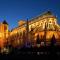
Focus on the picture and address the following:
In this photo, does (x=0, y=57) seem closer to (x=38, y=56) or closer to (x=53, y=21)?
(x=38, y=56)

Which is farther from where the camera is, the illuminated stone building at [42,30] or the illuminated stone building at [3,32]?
the illuminated stone building at [3,32]

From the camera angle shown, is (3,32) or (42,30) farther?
(3,32)

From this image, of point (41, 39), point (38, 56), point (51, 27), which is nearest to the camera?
point (38, 56)

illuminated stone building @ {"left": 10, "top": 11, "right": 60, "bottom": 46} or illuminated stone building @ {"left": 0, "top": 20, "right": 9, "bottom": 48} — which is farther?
illuminated stone building @ {"left": 0, "top": 20, "right": 9, "bottom": 48}

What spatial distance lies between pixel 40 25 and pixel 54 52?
5927 cm

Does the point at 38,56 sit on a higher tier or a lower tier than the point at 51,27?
lower

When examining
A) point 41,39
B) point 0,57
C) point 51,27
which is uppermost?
point 51,27

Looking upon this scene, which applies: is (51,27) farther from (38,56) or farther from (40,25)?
(38,56)

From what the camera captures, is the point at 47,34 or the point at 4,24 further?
the point at 4,24

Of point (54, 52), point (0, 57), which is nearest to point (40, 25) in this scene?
point (0, 57)

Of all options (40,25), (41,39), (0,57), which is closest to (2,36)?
(40,25)

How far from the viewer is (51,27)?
293 ft

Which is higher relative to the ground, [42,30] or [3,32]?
[3,32]

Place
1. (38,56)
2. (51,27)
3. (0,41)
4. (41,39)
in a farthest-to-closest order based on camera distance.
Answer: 1. (0,41)
2. (51,27)
3. (41,39)
4. (38,56)
